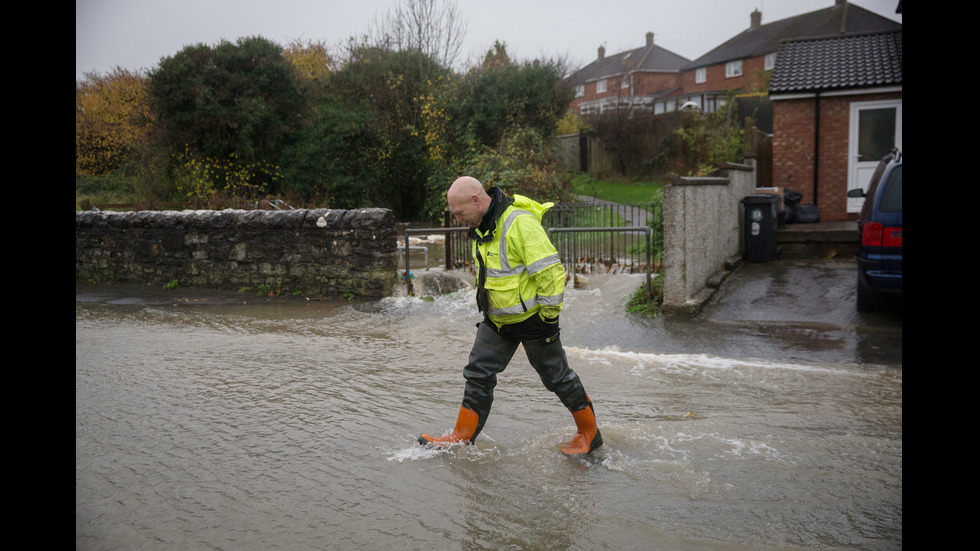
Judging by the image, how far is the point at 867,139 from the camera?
1561 centimetres

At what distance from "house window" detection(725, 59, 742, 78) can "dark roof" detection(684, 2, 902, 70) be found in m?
0.45

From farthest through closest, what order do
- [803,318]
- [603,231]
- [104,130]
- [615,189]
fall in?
[615,189] < [104,130] < [603,231] < [803,318]

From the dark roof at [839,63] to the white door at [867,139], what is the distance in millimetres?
579

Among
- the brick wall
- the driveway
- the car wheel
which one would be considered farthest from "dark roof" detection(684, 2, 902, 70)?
the car wheel

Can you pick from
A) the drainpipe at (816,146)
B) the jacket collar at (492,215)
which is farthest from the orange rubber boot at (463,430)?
the drainpipe at (816,146)

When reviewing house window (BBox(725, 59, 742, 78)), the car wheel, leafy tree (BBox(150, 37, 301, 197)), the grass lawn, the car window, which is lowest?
the car wheel

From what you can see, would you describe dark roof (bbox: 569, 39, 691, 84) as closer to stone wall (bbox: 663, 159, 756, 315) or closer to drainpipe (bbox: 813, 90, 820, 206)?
drainpipe (bbox: 813, 90, 820, 206)

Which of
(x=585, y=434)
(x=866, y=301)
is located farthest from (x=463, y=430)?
(x=866, y=301)

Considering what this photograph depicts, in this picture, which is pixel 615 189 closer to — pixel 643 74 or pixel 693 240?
pixel 693 240

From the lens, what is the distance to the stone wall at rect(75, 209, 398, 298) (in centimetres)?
1102

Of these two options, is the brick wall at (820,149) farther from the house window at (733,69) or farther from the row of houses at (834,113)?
the house window at (733,69)

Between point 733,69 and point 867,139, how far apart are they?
37823 millimetres

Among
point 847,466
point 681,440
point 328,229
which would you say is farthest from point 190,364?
point 847,466
